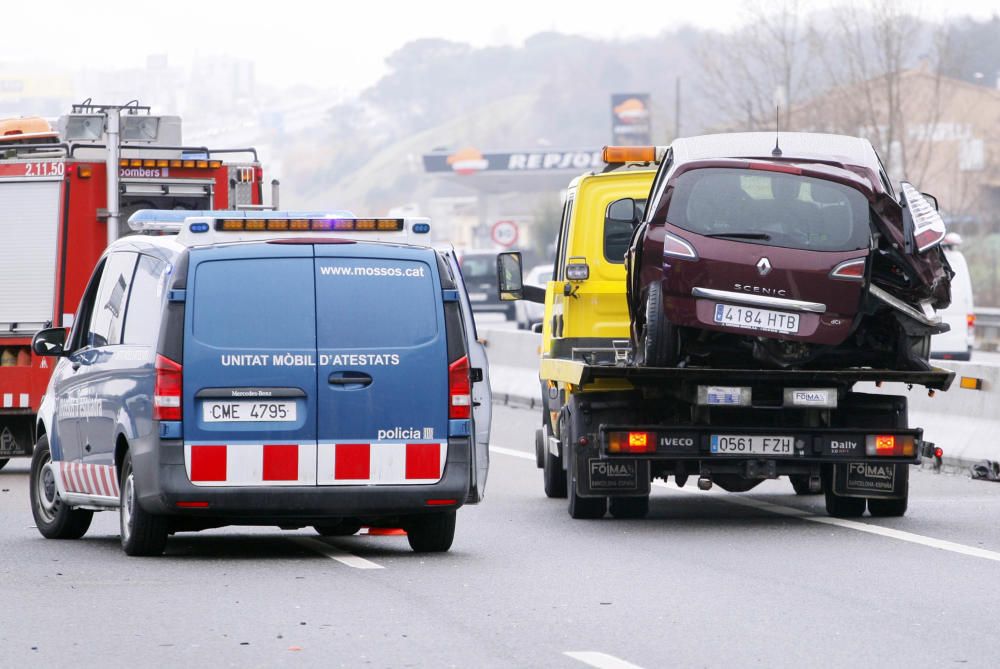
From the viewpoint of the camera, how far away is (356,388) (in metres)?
11.4

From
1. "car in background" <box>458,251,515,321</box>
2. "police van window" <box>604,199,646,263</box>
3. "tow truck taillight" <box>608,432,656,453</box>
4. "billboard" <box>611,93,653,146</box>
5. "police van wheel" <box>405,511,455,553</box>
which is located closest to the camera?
"police van wheel" <box>405,511,455,553</box>

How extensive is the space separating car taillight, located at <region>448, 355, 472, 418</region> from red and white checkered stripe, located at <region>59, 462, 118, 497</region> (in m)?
1.98

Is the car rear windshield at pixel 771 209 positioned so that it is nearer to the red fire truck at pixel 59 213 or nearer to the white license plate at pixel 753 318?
the white license plate at pixel 753 318

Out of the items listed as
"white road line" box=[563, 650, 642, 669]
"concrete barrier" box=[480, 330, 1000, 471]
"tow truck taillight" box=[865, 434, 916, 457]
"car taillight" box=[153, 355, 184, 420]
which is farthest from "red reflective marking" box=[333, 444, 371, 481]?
"concrete barrier" box=[480, 330, 1000, 471]

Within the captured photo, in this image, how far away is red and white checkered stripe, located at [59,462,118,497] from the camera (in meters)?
12.0

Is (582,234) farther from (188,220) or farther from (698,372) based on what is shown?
(188,220)

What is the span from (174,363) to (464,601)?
90.2 inches

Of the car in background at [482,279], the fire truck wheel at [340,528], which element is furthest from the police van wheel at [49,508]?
the car in background at [482,279]

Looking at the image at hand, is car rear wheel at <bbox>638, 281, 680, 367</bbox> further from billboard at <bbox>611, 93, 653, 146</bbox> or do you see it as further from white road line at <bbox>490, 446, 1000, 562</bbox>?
billboard at <bbox>611, 93, 653, 146</bbox>

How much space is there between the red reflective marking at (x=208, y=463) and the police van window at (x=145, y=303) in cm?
67

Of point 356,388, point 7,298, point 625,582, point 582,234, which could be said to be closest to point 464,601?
point 625,582

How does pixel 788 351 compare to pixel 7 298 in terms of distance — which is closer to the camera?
pixel 788 351

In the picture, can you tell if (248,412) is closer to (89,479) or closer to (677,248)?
(89,479)

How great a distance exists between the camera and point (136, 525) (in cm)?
A: 1145
